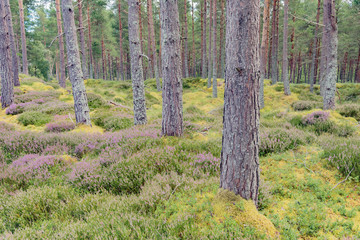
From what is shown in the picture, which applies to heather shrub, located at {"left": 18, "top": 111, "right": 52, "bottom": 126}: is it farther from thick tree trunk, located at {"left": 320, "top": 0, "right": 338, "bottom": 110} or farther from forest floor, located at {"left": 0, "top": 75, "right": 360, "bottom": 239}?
thick tree trunk, located at {"left": 320, "top": 0, "right": 338, "bottom": 110}

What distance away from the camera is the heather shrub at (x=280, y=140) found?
17.3 feet

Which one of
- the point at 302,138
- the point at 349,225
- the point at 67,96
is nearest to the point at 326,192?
the point at 349,225

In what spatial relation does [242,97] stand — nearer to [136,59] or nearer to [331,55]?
[136,59]

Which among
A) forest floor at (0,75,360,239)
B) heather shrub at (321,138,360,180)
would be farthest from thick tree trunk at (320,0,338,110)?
heather shrub at (321,138,360,180)

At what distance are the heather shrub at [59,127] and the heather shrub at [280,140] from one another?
24.5 feet

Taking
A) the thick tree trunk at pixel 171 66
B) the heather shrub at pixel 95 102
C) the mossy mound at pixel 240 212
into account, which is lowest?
the mossy mound at pixel 240 212

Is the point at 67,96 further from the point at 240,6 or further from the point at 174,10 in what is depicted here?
the point at 240,6

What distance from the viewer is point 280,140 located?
5484 millimetres

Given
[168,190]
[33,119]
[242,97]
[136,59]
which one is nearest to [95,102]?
[33,119]

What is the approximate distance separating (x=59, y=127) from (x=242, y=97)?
27.0ft

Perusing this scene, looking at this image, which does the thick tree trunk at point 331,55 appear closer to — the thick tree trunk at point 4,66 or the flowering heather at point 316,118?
the flowering heather at point 316,118

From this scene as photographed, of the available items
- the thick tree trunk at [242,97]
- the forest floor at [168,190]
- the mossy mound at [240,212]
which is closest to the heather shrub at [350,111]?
the forest floor at [168,190]

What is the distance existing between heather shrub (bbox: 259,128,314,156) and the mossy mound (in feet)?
9.83

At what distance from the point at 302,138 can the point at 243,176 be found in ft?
13.2
